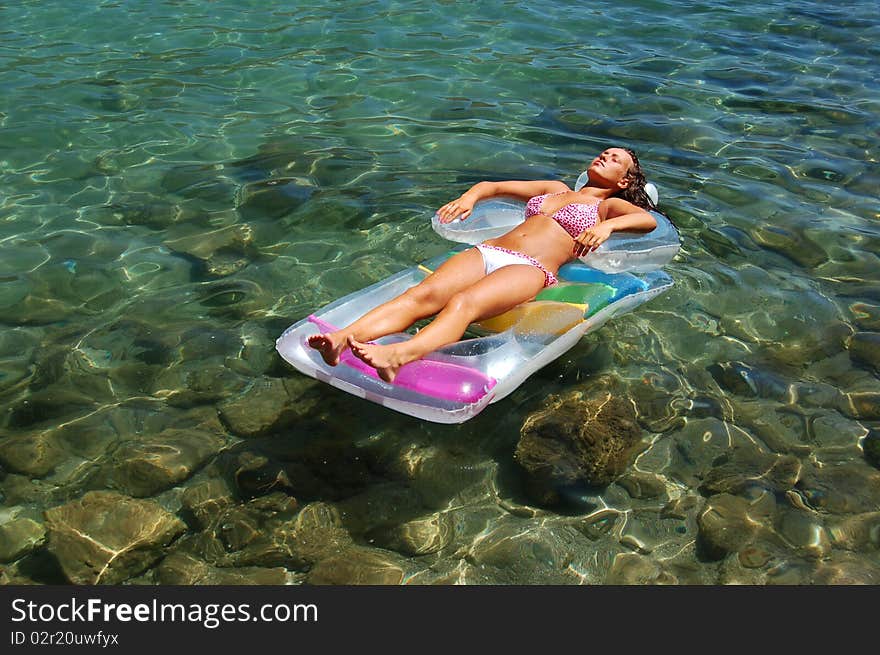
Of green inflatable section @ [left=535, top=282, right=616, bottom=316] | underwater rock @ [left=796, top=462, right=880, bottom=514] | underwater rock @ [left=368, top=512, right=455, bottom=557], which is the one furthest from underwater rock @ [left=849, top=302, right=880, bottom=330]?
underwater rock @ [left=368, top=512, right=455, bottom=557]

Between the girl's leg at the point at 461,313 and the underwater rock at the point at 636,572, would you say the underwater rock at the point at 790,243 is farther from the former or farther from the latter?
the underwater rock at the point at 636,572

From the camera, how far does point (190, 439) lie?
3.74m

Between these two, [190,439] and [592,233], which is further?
[592,233]

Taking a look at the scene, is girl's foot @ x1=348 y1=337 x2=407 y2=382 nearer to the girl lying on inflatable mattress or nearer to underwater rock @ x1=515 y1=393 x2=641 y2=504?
the girl lying on inflatable mattress

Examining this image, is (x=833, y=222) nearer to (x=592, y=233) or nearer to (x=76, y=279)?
(x=592, y=233)

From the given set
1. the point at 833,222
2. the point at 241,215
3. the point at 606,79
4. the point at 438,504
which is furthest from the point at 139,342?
the point at 606,79

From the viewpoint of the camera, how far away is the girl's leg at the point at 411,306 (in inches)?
133

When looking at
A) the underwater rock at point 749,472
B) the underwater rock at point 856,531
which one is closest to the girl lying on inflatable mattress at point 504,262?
the underwater rock at point 749,472

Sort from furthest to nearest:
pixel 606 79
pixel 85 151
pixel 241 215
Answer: pixel 606 79 < pixel 85 151 < pixel 241 215

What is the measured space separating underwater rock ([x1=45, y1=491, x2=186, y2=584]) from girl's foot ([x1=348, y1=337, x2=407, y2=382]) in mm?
1006
